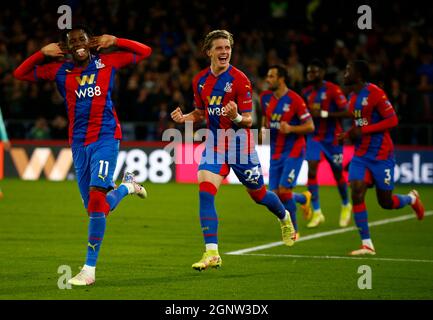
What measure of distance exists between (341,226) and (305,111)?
2.48m

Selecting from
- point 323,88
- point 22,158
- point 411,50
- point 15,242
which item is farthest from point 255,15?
point 15,242

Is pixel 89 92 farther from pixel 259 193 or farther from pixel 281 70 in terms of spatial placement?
pixel 281 70

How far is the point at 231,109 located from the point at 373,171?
2954 millimetres

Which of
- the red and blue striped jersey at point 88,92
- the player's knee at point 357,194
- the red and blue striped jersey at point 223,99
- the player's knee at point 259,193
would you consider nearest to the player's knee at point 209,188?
the red and blue striped jersey at point 223,99

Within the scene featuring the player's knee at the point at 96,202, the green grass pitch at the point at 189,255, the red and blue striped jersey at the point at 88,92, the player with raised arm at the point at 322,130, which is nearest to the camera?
the green grass pitch at the point at 189,255

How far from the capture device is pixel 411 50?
2356 centimetres

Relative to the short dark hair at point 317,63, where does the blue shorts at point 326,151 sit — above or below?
below

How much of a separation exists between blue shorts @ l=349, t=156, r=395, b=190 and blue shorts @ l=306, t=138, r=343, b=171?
11.6ft

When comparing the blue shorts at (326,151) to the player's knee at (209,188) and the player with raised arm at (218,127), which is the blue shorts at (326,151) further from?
the player's knee at (209,188)

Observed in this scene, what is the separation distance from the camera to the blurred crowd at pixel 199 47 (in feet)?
→ 75.9

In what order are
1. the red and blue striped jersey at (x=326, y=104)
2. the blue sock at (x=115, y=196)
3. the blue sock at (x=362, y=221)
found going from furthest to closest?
the red and blue striped jersey at (x=326, y=104)
the blue sock at (x=362, y=221)
the blue sock at (x=115, y=196)

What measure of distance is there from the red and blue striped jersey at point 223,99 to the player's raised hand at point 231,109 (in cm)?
42

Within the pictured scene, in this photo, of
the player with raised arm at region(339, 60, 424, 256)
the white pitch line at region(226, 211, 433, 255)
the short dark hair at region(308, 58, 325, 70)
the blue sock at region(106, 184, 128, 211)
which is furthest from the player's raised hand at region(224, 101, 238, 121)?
the short dark hair at region(308, 58, 325, 70)

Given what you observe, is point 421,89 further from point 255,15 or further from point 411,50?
point 255,15
